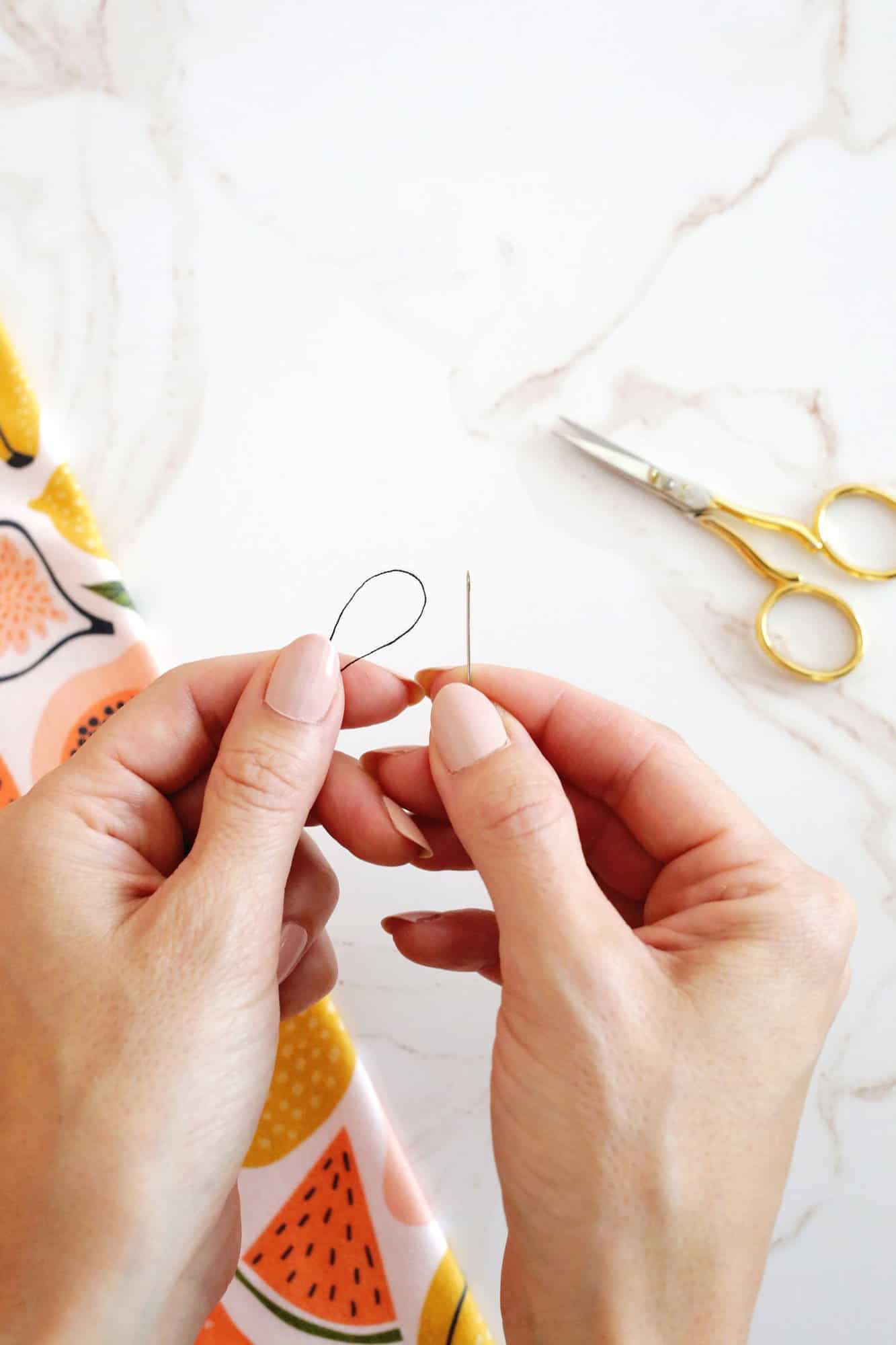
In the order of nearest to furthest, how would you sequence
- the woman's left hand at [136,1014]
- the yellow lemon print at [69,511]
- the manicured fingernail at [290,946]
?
the woman's left hand at [136,1014]
the manicured fingernail at [290,946]
the yellow lemon print at [69,511]

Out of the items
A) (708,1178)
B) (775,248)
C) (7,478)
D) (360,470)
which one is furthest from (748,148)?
(708,1178)

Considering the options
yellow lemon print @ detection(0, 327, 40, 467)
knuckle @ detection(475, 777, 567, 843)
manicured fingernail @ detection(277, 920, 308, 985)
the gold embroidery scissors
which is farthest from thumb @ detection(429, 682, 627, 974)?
yellow lemon print @ detection(0, 327, 40, 467)

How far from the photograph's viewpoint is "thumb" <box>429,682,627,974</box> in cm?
68

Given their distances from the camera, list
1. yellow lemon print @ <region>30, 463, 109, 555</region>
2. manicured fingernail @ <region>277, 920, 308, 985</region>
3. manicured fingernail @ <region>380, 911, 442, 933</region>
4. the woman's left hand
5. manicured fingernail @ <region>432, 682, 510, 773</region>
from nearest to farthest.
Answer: the woman's left hand, manicured fingernail @ <region>432, 682, 510, 773</region>, manicured fingernail @ <region>277, 920, 308, 985</region>, manicured fingernail @ <region>380, 911, 442, 933</region>, yellow lemon print @ <region>30, 463, 109, 555</region>

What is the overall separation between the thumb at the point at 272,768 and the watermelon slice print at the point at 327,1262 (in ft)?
1.52

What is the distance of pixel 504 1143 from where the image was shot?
2.31 ft

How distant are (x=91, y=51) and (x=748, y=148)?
0.77 metres

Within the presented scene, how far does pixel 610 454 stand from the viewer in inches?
44.3

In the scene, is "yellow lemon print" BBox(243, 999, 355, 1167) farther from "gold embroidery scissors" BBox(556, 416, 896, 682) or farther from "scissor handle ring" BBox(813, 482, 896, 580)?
"scissor handle ring" BBox(813, 482, 896, 580)

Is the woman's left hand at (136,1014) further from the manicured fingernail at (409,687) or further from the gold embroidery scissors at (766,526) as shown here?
the gold embroidery scissors at (766,526)

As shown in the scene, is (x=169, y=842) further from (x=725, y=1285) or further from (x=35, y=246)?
(x=35, y=246)

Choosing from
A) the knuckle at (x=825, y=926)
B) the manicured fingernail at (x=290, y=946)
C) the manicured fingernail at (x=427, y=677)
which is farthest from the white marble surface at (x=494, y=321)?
the knuckle at (x=825, y=926)

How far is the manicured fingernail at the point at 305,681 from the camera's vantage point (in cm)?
78

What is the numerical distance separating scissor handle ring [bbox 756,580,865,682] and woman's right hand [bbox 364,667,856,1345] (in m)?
0.36
